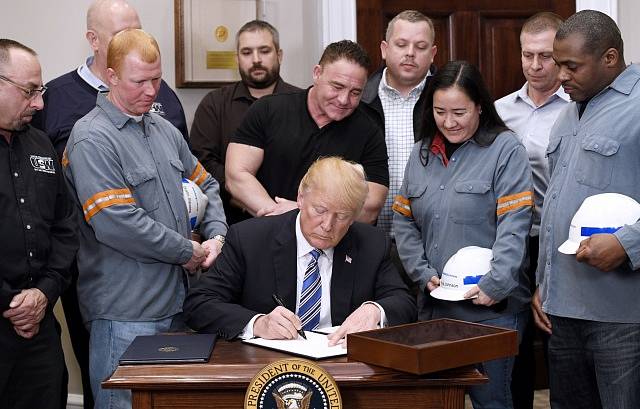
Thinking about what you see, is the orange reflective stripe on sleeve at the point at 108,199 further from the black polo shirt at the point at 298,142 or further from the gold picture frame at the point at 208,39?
the gold picture frame at the point at 208,39

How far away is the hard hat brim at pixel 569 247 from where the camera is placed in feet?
8.50

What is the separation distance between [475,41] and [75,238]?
8.29ft

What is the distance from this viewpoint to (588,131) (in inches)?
108

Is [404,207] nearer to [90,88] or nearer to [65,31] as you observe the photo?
[90,88]

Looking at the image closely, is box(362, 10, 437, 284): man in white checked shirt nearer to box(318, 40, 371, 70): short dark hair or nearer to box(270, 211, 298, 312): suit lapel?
box(318, 40, 371, 70): short dark hair

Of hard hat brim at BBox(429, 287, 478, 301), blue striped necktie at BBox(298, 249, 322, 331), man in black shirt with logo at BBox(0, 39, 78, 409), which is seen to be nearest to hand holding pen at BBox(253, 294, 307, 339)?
blue striped necktie at BBox(298, 249, 322, 331)

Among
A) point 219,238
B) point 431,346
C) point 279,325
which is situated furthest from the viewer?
point 219,238

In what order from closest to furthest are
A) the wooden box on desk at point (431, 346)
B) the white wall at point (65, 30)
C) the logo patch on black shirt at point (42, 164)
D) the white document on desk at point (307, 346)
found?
the wooden box on desk at point (431, 346) → the white document on desk at point (307, 346) → the logo patch on black shirt at point (42, 164) → the white wall at point (65, 30)

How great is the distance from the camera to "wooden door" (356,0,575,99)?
15.0ft

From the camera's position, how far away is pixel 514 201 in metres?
2.96

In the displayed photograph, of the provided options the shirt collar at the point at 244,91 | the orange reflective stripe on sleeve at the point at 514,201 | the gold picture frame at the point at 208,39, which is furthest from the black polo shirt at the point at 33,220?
the gold picture frame at the point at 208,39

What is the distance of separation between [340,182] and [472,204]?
69 centimetres

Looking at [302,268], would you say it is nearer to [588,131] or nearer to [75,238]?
[75,238]

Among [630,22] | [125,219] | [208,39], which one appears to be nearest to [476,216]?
[125,219]
